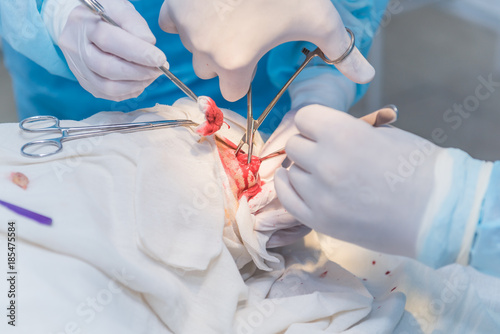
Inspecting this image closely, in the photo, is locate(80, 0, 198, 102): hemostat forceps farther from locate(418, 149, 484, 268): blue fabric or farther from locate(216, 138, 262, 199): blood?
locate(418, 149, 484, 268): blue fabric

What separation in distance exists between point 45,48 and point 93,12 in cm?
23

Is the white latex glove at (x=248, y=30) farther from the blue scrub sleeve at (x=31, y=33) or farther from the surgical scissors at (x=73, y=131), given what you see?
the blue scrub sleeve at (x=31, y=33)

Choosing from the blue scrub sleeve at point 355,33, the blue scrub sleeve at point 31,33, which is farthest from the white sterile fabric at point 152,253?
the blue scrub sleeve at point 355,33

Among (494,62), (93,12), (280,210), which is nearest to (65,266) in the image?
(280,210)

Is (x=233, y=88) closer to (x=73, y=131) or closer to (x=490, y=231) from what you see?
(x=73, y=131)

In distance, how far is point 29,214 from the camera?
802 mm

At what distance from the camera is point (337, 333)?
0.85 metres

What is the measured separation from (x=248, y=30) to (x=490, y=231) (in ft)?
1.68

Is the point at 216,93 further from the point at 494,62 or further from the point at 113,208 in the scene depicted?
the point at 494,62

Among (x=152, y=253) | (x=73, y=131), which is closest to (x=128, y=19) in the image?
(x=73, y=131)

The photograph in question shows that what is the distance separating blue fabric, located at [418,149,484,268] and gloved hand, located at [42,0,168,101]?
55 cm

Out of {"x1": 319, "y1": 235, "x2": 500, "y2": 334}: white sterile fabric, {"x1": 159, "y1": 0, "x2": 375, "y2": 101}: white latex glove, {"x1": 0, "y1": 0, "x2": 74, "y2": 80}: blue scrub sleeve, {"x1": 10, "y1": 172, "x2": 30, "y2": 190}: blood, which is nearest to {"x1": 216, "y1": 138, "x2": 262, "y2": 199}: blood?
{"x1": 159, "y1": 0, "x2": 375, "y2": 101}: white latex glove

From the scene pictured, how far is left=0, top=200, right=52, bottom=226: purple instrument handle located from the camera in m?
0.80

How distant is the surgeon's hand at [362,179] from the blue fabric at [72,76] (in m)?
→ 0.53
